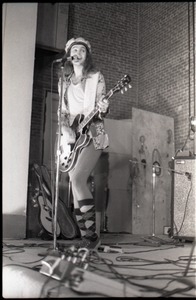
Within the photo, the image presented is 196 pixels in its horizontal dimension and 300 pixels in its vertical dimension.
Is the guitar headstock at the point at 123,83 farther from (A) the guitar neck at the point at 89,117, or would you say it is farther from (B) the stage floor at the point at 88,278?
(B) the stage floor at the point at 88,278

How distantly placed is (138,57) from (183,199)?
412 cm

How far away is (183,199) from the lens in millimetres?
4609

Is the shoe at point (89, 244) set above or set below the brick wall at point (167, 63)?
below

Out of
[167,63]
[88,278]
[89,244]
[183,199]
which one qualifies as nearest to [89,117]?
[89,244]

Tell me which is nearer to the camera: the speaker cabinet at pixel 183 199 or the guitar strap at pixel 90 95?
the guitar strap at pixel 90 95

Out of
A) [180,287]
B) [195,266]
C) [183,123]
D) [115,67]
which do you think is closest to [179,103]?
→ [183,123]

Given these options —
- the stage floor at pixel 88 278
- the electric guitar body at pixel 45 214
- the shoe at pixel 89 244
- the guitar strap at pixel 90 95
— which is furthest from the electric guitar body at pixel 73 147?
the electric guitar body at pixel 45 214

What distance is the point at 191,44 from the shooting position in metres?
6.32

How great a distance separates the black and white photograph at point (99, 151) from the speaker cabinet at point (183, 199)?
1 centimetres

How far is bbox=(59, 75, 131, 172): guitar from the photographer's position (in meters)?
3.01

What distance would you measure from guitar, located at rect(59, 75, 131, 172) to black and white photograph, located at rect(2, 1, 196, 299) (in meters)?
0.01

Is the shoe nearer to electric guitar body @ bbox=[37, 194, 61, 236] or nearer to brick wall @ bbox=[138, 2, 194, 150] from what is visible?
electric guitar body @ bbox=[37, 194, 61, 236]

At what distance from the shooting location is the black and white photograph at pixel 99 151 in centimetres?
217

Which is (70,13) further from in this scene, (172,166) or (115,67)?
(172,166)
